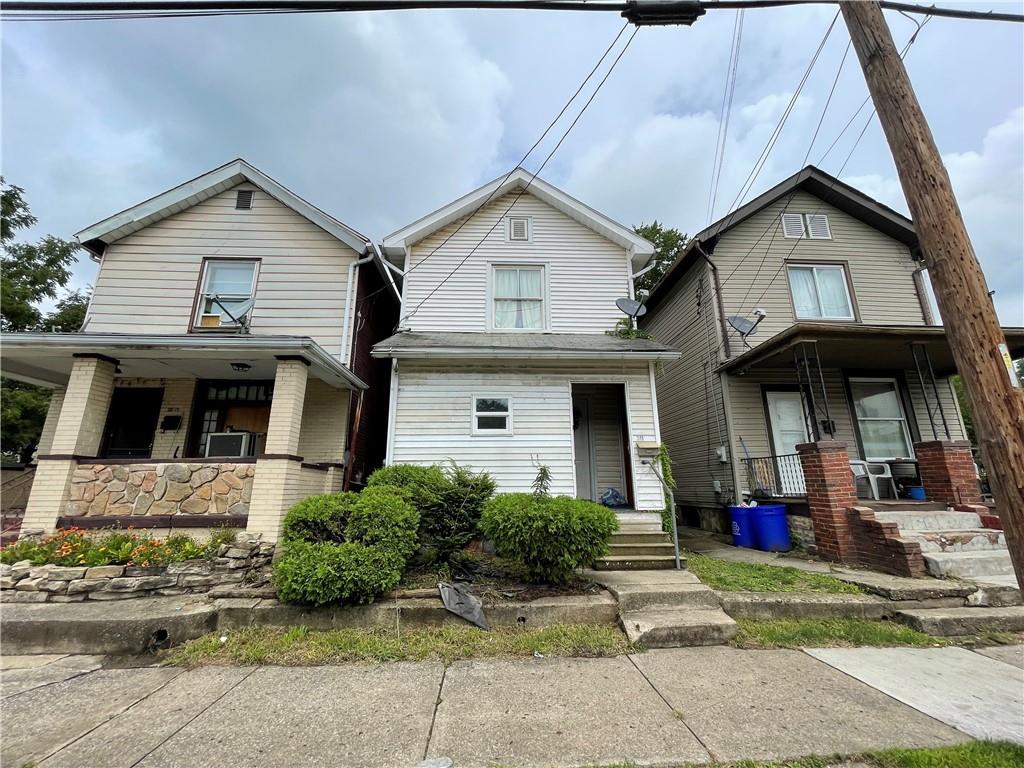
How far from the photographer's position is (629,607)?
4.79 m

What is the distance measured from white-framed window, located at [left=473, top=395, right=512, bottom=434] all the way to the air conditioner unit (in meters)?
4.14

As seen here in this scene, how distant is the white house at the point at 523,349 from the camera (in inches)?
291

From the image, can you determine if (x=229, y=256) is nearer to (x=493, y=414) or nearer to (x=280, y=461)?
(x=280, y=461)

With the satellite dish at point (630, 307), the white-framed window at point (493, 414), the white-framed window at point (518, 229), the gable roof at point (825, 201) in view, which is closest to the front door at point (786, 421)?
the satellite dish at point (630, 307)

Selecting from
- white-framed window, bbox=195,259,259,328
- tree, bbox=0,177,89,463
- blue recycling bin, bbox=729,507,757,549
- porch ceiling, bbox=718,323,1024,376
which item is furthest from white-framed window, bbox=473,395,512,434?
tree, bbox=0,177,89,463

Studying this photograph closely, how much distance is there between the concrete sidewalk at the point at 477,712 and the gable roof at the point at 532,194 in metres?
7.67

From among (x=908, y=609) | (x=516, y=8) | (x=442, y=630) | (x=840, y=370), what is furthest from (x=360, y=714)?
(x=840, y=370)

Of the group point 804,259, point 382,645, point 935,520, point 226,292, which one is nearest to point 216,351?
point 226,292

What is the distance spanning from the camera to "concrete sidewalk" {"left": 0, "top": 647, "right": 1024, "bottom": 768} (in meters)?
2.63

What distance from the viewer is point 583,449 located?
9031 mm

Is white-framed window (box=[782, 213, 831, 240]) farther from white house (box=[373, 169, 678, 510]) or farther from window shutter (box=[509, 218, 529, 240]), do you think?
window shutter (box=[509, 218, 529, 240])

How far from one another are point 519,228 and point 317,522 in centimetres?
731

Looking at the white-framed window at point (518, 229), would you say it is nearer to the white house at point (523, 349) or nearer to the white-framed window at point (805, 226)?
the white house at point (523, 349)

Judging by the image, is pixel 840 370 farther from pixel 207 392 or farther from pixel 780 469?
pixel 207 392
